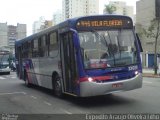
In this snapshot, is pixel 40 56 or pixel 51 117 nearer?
pixel 51 117

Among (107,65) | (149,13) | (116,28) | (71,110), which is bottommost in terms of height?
(71,110)

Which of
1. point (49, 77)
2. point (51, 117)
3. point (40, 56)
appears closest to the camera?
point (51, 117)

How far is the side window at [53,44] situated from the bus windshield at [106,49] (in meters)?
2.45

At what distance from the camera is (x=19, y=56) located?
74.0ft

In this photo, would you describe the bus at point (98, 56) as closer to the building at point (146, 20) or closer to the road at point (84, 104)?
the road at point (84, 104)

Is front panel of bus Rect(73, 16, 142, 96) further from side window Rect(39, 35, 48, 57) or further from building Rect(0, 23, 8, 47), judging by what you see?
building Rect(0, 23, 8, 47)

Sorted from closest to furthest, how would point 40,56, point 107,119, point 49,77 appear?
1. point 107,119
2. point 49,77
3. point 40,56

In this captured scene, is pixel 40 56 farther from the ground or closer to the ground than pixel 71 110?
farther from the ground

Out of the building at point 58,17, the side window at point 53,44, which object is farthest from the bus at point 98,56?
the building at point 58,17

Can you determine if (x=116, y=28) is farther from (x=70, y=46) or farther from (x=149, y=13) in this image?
(x=149, y=13)

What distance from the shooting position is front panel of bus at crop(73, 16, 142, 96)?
11875mm

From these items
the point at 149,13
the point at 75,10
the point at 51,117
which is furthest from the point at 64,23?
the point at 75,10

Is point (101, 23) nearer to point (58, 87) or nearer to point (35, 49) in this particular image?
point (58, 87)

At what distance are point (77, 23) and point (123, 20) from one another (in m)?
1.63
